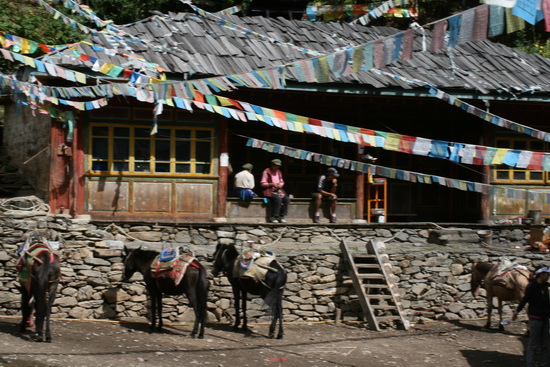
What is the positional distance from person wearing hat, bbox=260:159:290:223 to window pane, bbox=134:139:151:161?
2.63 m

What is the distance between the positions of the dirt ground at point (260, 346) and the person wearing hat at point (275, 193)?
11.3 ft

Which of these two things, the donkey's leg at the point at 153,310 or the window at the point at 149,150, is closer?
the donkey's leg at the point at 153,310

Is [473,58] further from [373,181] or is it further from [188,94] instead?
[188,94]

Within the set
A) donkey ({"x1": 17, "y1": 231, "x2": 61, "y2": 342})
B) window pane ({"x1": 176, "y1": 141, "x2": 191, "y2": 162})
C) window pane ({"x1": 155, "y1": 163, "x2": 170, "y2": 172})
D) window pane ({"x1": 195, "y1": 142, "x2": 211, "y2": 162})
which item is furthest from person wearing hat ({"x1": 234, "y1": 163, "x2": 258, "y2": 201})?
donkey ({"x1": 17, "y1": 231, "x2": 61, "y2": 342})

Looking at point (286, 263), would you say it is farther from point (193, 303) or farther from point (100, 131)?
point (100, 131)

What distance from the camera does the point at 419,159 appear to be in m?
20.6

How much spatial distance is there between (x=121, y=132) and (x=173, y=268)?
5.42m

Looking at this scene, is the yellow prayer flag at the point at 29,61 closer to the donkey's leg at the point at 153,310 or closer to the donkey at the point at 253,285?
the donkey's leg at the point at 153,310

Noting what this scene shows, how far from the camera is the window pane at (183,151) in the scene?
17328 mm

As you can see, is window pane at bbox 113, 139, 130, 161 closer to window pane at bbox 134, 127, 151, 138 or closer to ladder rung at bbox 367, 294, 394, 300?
window pane at bbox 134, 127, 151, 138

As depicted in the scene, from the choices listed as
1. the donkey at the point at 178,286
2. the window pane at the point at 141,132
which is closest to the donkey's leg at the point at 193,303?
the donkey at the point at 178,286

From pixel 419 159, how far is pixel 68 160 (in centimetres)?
920

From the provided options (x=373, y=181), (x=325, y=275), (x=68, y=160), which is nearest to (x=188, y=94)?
(x=325, y=275)

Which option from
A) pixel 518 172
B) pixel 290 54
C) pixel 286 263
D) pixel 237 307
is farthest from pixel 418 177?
pixel 518 172
